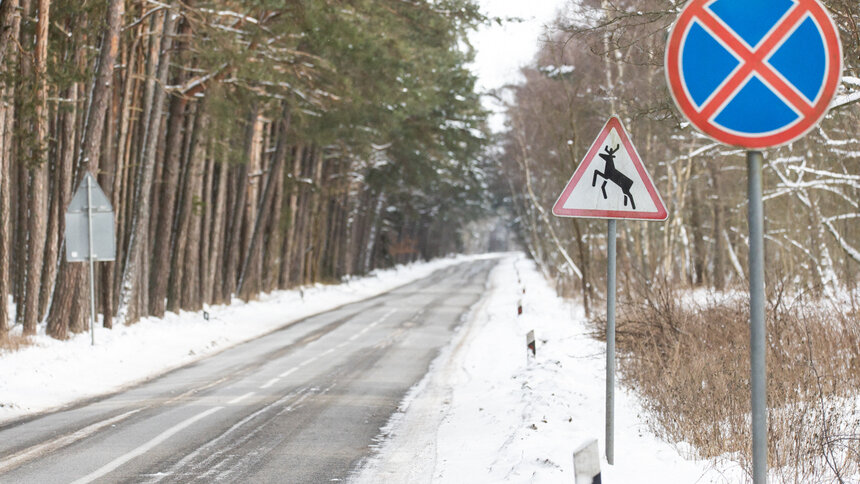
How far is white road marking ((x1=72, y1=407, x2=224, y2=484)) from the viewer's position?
675cm

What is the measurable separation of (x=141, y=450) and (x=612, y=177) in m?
A: 5.00

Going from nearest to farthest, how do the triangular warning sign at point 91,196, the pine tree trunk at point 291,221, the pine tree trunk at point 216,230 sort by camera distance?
the triangular warning sign at point 91,196 < the pine tree trunk at point 216,230 < the pine tree trunk at point 291,221

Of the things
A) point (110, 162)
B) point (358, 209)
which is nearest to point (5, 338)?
point (110, 162)

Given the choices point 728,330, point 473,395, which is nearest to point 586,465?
point 728,330

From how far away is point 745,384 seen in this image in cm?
766

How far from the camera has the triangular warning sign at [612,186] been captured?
576cm

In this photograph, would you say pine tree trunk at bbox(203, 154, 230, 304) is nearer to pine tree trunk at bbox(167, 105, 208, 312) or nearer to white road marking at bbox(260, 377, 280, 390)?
pine tree trunk at bbox(167, 105, 208, 312)

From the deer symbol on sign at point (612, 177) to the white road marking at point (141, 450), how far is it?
4567 millimetres

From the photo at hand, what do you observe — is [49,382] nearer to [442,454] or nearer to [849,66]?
[442,454]

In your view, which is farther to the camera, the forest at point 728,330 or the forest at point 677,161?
the forest at point 677,161

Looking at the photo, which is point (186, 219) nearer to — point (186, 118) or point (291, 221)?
point (186, 118)

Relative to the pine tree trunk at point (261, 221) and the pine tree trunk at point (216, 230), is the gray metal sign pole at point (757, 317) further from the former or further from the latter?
the pine tree trunk at point (261, 221)

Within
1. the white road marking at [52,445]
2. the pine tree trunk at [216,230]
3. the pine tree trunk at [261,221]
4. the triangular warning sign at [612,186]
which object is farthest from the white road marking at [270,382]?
the pine tree trunk at [261,221]

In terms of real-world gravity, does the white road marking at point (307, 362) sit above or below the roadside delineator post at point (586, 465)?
below
